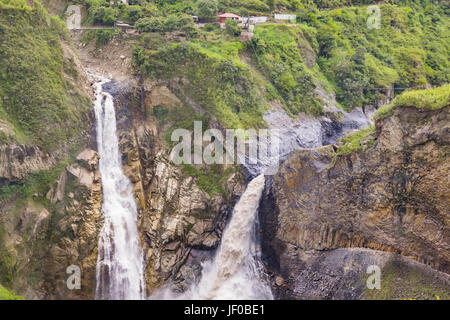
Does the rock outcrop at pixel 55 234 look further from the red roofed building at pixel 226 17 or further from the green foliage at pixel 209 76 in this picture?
the red roofed building at pixel 226 17

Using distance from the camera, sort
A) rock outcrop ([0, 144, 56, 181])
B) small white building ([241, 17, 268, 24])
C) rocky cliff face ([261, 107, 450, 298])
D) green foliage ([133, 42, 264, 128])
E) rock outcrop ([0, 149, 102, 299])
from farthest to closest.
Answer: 1. small white building ([241, 17, 268, 24])
2. green foliage ([133, 42, 264, 128])
3. rock outcrop ([0, 144, 56, 181])
4. rock outcrop ([0, 149, 102, 299])
5. rocky cliff face ([261, 107, 450, 298])

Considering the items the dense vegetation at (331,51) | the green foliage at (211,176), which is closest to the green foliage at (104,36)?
the dense vegetation at (331,51)

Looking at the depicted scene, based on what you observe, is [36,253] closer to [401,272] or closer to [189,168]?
[189,168]

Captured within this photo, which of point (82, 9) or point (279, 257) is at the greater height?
point (82, 9)

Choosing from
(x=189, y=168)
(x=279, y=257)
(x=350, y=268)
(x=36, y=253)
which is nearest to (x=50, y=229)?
(x=36, y=253)

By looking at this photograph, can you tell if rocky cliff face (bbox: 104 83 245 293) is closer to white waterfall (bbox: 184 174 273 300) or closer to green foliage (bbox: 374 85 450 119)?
white waterfall (bbox: 184 174 273 300)

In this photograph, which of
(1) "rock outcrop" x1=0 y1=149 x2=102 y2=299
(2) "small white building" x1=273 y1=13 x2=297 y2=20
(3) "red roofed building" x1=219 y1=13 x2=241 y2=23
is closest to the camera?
(1) "rock outcrop" x1=0 y1=149 x2=102 y2=299

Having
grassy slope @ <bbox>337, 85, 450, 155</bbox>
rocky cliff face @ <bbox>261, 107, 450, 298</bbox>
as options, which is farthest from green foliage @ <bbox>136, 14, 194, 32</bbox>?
grassy slope @ <bbox>337, 85, 450, 155</bbox>
